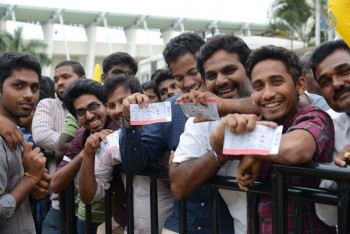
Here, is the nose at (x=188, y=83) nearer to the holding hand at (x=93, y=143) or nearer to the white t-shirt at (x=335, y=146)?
the holding hand at (x=93, y=143)

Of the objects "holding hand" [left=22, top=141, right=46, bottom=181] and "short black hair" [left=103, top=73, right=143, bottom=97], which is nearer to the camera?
"holding hand" [left=22, top=141, right=46, bottom=181]

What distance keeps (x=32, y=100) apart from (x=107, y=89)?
53 cm

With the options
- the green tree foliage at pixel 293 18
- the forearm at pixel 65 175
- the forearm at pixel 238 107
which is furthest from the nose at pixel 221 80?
the green tree foliage at pixel 293 18

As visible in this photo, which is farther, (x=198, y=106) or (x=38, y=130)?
(x=38, y=130)

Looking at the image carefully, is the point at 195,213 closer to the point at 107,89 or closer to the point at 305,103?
the point at 305,103

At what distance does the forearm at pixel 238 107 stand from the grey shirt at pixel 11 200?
1278mm

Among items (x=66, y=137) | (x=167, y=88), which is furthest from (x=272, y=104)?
(x=167, y=88)

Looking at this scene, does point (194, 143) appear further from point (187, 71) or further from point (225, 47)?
point (187, 71)

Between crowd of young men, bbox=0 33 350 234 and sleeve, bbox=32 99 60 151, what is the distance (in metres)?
0.02

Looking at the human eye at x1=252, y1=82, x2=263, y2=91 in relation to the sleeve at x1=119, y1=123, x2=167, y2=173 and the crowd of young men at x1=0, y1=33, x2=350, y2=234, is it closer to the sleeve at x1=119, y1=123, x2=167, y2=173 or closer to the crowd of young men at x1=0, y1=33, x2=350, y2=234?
the crowd of young men at x1=0, y1=33, x2=350, y2=234

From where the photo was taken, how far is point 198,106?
2.43 meters

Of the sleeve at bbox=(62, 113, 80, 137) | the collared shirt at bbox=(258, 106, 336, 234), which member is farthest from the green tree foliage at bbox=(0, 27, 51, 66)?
the collared shirt at bbox=(258, 106, 336, 234)

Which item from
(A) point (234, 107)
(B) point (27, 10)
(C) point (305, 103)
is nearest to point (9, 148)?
(A) point (234, 107)

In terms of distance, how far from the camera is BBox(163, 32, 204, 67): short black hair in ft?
11.2
